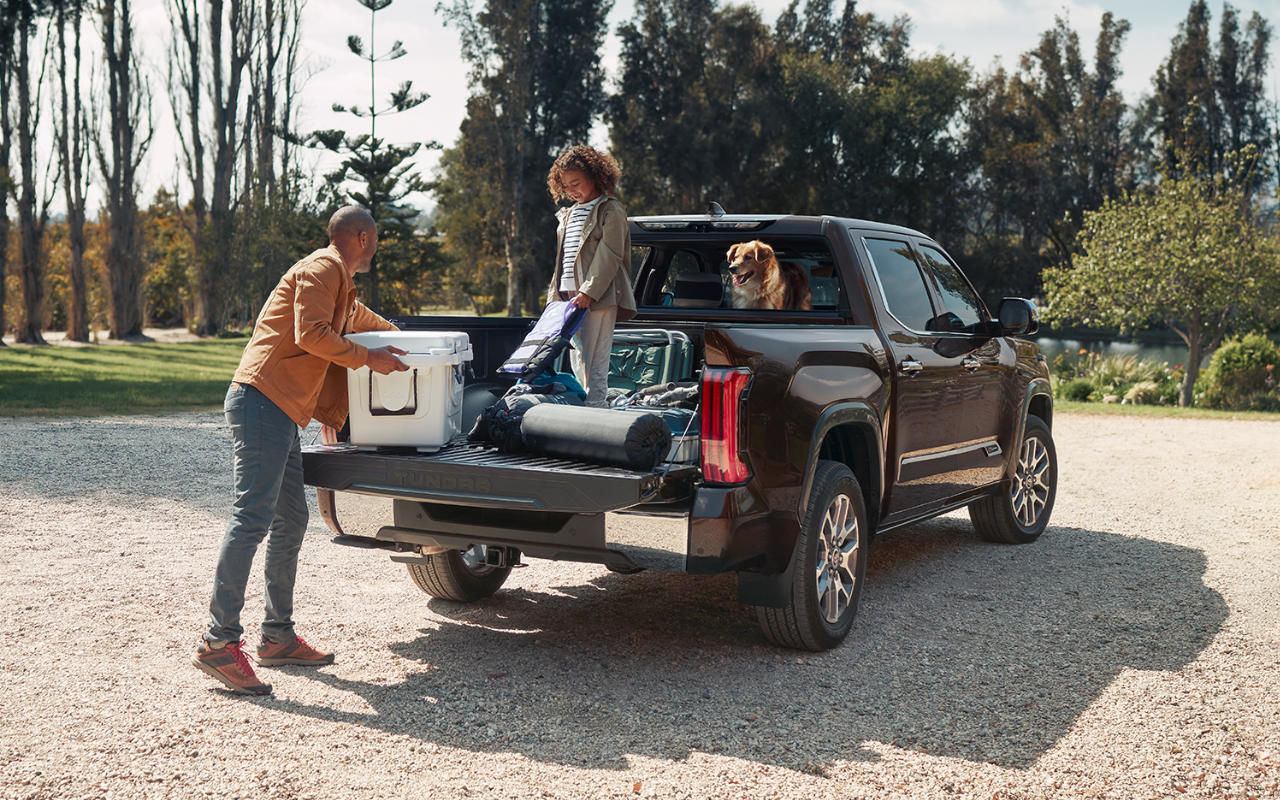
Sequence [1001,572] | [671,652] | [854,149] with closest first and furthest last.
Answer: [671,652] < [1001,572] < [854,149]

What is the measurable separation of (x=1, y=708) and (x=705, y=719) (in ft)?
8.31

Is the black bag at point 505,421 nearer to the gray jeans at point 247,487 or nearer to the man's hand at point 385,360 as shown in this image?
the man's hand at point 385,360

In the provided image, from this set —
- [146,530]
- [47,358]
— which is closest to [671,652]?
[146,530]

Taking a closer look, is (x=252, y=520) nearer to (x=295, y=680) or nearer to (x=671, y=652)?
(x=295, y=680)

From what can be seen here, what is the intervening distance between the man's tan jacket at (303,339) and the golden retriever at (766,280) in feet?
7.85

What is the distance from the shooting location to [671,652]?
5.25 metres

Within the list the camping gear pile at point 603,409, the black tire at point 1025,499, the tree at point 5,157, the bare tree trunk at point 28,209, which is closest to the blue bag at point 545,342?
the camping gear pile at point 603,409

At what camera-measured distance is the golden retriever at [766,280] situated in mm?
6379

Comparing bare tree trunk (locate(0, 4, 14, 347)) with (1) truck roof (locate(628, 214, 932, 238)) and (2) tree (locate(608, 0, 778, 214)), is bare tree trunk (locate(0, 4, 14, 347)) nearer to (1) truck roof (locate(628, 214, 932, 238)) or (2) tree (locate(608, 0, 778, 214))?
(2) tree (locate(608, 0, 778, 214))

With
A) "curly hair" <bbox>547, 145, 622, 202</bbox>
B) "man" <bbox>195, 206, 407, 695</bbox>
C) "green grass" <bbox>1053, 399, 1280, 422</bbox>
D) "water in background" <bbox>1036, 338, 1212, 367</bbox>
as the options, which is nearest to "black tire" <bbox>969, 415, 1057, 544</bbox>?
"curly hair" <bbox>547, 145, 622, 202</bbox>

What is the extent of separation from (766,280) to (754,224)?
1.00 feet

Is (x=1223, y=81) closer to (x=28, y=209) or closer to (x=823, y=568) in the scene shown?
(x=28, y=209)

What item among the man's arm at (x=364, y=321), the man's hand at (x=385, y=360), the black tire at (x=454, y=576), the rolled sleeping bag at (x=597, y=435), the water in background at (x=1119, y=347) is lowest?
the black tire at (x=454, y=576)

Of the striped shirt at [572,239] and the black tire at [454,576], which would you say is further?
the striped shirt at [572,239]
